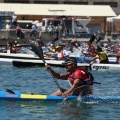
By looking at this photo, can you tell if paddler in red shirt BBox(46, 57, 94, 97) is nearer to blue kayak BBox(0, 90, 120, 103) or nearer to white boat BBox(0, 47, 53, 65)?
blue kayak BBox(0, 90, 120, 103)

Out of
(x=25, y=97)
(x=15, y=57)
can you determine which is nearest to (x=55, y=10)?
(x=15, y=57)

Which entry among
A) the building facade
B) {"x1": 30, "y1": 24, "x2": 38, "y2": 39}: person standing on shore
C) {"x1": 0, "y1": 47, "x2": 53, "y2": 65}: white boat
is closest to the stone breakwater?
{"x1": 30, "y1": 24, "x2": 38, "y2": 39}: person standing on shore

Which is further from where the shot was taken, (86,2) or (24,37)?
(86,2)

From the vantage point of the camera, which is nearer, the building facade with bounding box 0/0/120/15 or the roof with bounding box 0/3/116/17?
the roof with bounding box 0/3/116/17

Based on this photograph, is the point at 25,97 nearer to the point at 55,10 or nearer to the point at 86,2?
the point at 55,10

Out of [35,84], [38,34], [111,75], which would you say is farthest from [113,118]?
[38,34]

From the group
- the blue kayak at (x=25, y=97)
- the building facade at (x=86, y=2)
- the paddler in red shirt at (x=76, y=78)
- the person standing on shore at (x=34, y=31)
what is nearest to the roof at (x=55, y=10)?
the person standing on shore at (x=34, y=31)

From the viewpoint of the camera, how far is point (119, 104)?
1888 centimetres

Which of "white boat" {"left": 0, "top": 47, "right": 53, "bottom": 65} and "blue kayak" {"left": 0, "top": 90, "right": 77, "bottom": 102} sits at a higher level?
"blue kayak" {"left": 0, "top": 90, "right": 77, "bottom": 102}

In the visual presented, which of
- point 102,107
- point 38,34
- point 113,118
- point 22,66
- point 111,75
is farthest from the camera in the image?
point 38,34

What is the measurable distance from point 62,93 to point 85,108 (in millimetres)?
729

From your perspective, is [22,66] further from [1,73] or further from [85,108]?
[85,108]

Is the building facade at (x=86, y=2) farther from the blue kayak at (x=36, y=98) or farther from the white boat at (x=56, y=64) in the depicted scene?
the blue kayak at (x=36, y=98)

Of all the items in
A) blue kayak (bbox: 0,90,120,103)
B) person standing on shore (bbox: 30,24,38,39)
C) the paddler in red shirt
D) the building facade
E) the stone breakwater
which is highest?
the building facade
